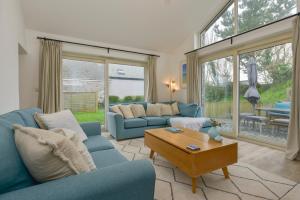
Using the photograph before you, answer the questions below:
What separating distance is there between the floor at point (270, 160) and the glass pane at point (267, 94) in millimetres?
399

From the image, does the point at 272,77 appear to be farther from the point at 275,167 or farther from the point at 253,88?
the point at 275,167

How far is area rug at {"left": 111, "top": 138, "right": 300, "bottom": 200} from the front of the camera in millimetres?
1631

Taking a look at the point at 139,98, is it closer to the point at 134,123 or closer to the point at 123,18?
the point at 134,123

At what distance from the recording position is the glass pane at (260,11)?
292 cm

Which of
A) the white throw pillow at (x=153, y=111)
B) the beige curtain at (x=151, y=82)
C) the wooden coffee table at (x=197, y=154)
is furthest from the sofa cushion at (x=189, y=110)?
the wooden coffee table at (x=197, y=154)

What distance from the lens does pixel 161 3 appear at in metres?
3.60

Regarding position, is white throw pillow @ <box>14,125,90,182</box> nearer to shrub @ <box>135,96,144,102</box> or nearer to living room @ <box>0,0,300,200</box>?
living room @ <box>0,0,300,200</box>

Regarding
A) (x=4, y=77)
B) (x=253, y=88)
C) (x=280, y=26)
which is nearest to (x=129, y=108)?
(x=4, y=77)

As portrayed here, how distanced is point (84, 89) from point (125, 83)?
47.3 inches

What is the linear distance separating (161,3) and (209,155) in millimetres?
3332

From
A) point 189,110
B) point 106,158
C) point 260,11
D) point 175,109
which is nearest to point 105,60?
point 175,109

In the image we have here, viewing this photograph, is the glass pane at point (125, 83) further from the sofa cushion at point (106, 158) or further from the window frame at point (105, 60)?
the sofa cushion at point (106, 158)

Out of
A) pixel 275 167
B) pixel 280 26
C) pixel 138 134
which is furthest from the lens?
pixel 138 134

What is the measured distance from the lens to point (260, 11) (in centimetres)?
331
